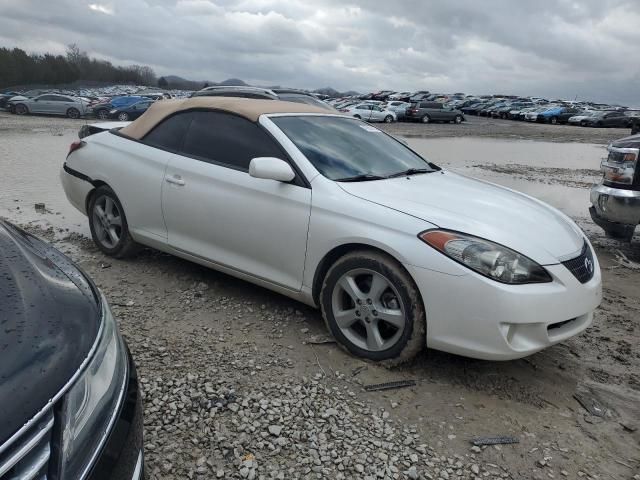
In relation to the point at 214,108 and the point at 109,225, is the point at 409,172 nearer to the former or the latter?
the point at 214,108

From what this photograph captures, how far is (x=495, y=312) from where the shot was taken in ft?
9.43

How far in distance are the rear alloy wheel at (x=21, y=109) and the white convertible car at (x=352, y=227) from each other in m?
28.8

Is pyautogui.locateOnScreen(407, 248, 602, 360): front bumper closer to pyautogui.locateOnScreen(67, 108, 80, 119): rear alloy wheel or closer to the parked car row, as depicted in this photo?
pyautogui.locateOnScreen(67, 108, 80, 119): rear alloy wheel

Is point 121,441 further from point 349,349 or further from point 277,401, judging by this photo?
point 349,349

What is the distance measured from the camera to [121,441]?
166 centimetres

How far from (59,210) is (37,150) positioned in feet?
23.7

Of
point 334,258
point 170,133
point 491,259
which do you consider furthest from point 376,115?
point 491,259

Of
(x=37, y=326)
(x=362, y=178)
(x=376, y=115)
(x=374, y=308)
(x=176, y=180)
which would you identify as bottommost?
(x=376, y=115)

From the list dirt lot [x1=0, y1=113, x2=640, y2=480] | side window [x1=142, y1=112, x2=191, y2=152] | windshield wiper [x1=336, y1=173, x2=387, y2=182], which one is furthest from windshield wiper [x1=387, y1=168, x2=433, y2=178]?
side window [x1=142, y1=112, x2=191, y2=152]

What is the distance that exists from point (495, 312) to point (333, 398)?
1.00m

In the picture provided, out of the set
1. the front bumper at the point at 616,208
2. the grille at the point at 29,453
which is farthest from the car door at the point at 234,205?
the front bumper at the point at 616,208

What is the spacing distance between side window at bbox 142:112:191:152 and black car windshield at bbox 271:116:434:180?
0.90 meters

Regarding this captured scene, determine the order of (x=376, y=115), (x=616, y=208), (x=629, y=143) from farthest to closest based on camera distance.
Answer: (x=376, y=115), (x=629, y=143), (x=616, y=208)

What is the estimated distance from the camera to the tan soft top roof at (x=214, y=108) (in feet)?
13.5
